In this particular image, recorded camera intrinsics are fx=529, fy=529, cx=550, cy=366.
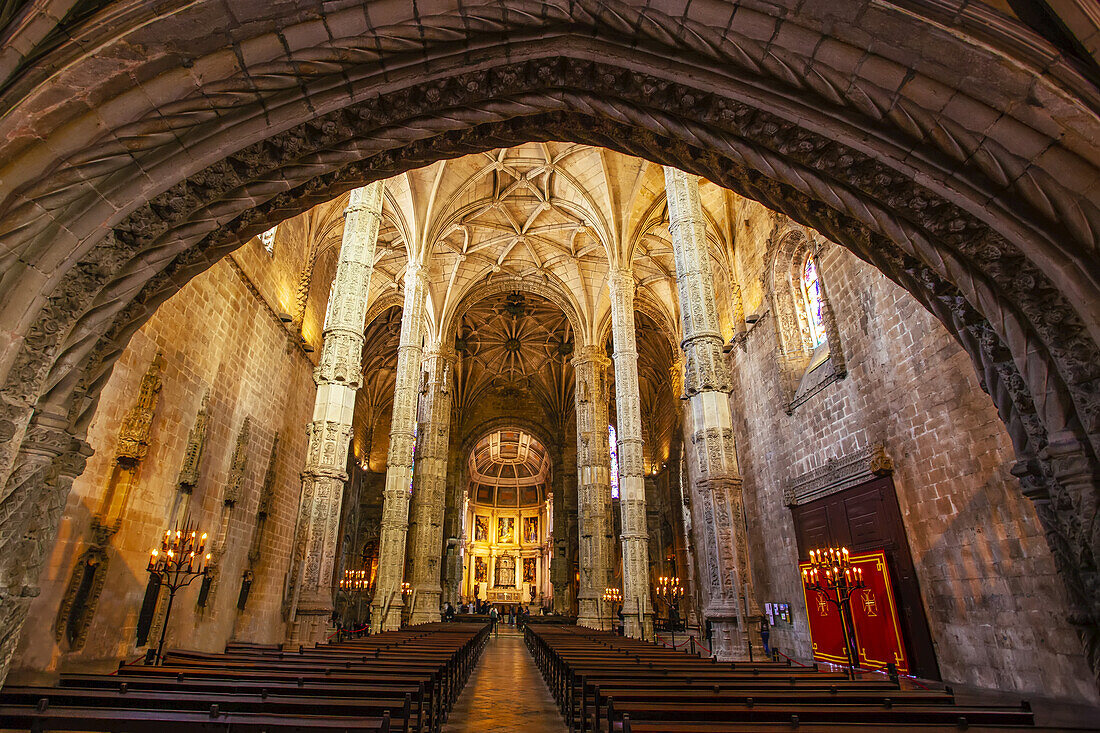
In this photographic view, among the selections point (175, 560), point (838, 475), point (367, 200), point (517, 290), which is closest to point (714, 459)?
point (838, 475)

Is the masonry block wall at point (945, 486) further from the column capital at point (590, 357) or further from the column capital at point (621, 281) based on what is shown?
the column capital at point (590, 357)

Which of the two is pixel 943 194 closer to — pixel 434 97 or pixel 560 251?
pixel 434 97

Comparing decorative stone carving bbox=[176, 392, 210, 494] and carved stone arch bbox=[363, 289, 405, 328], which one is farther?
carved stone arch bbox=[363, 289, 405, 328]

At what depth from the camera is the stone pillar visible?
20469 millimetres

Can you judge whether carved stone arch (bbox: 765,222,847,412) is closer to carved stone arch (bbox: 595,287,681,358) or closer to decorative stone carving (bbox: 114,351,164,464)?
carved stone arch (bbox: 595,287,681,358)

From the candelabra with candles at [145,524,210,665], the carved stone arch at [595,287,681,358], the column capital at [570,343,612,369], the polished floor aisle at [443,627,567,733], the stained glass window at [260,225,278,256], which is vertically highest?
the carved stone arch at [595,287,681,358]

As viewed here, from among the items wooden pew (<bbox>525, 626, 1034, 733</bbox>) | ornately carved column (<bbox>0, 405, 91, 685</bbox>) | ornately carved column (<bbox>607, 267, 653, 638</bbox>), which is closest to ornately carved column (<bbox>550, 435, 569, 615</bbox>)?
ornately carved column (<bbox>607, 267, 653, 638</bbox>)

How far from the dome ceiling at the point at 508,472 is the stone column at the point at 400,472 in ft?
96.3

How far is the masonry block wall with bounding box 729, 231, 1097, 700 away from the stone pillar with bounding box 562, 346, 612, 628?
7181mm

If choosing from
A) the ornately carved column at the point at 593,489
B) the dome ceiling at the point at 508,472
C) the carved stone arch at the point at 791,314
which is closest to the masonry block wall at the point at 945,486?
the carved stone arch at the point at 791,314

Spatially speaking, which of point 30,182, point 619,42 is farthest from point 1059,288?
point 30,182

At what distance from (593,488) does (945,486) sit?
1416 centimetres

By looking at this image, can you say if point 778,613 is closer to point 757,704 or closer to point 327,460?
point 757,704

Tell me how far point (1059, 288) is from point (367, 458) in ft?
120
